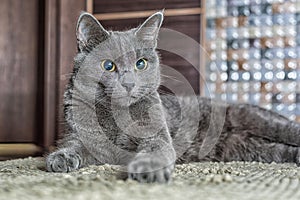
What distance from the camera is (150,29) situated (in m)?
1.47

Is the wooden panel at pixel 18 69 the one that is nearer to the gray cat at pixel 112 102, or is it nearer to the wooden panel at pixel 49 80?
the wooden panel at pixel 49 80

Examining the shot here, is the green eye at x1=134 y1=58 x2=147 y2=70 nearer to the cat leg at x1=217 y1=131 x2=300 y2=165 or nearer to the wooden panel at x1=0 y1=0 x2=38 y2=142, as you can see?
the cat leg at x1=217 y1=131 x2=300 y2=165

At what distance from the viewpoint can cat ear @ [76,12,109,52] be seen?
1.39 m

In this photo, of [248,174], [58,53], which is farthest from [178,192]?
[58,53]

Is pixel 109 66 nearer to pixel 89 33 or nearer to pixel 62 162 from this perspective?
pixel 89 33

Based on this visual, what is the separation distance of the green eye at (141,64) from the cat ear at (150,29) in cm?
7

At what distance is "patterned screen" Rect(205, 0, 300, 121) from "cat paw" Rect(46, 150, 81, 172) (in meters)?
1.11

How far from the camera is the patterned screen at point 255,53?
219 centimetres

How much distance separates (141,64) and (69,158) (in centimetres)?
35

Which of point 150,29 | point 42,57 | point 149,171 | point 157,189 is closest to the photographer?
point 157,189

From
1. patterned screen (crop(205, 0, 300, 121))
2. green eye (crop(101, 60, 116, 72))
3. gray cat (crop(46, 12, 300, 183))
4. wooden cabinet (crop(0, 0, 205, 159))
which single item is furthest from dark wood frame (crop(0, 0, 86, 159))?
green eye (crop(101, 60, 116, 72))

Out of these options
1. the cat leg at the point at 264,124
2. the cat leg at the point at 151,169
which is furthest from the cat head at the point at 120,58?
the cat leg at the point at 264,124

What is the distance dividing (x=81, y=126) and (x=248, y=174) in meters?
0.53

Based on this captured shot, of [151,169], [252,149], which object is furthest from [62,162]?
[252,149]
